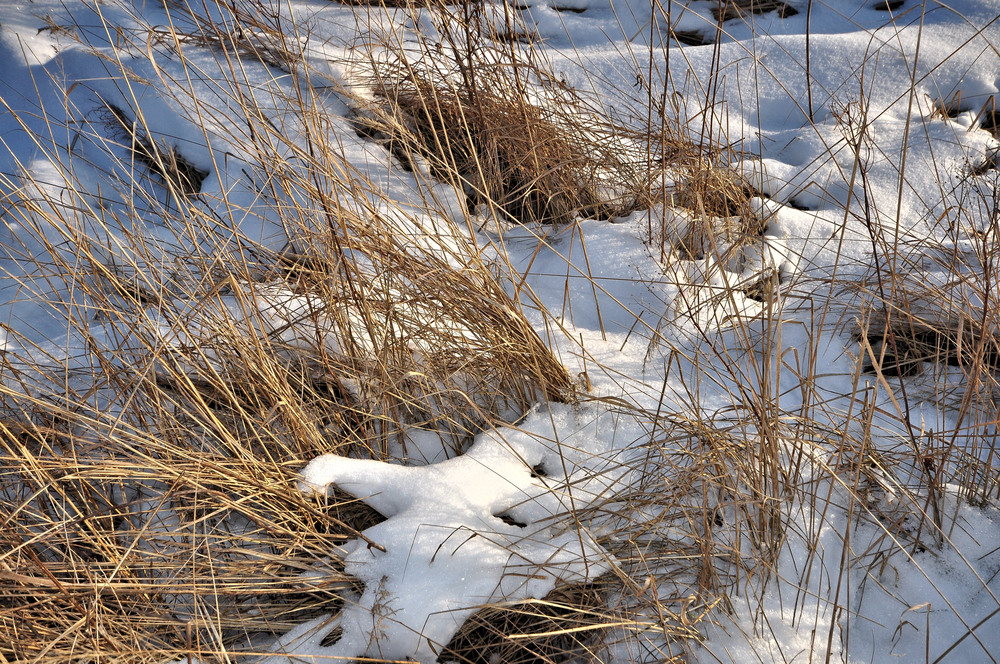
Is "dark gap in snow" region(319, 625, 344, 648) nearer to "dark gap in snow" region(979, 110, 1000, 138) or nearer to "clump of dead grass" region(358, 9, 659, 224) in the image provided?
"clump of dead grass" region(358, 9, 659, 224)

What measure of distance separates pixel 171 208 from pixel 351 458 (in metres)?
1.09

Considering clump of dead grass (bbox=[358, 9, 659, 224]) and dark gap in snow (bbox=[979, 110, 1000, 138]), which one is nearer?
clump of dead grass (bbox=[358, 9, 659, 224])

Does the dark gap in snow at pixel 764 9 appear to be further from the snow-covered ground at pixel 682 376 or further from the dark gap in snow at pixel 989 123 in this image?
the dark gap in snow at pixel 989 123

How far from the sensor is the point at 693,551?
3.52 feet

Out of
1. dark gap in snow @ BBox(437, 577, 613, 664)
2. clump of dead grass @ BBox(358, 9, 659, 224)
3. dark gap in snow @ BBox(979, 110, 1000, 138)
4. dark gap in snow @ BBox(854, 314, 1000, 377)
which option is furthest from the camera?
dark gap in snow @ BBox(979, 110, 1000, 138)

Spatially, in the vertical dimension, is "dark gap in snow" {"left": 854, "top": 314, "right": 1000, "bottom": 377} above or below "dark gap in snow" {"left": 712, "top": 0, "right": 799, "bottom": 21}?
below

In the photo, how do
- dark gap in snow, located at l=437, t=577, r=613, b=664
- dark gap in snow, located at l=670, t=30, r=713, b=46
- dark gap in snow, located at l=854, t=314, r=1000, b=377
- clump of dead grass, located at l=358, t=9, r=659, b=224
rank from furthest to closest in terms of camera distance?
dark gap in snow, located at l=670, t=30, r=713, b=46 < clump of dead grass, located at l=358, t=9, r=659, b=224 < dark gap in snow, located at l=854, t=314, r=1000, b=377 < dark gap in snow, located at l=437, t=577, r=613, b=664

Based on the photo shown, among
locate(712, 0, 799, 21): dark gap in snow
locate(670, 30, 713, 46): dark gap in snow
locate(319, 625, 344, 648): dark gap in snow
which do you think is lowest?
locate(319, 625, 344, 648): dark gap in snow

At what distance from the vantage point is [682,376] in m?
1.23

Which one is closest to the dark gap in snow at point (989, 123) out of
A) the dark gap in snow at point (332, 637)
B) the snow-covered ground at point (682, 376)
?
the snow-covered ground at point (682, 376)

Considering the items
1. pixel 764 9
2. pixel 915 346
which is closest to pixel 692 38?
pixel 764 9

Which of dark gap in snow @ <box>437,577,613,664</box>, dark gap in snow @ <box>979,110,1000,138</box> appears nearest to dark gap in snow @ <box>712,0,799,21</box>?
dark gap in snow @ <box>979,110,1000,138</box>

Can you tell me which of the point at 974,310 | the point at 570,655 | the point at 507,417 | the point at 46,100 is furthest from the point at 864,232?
the point at 46,100

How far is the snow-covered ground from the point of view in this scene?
3.35ft
